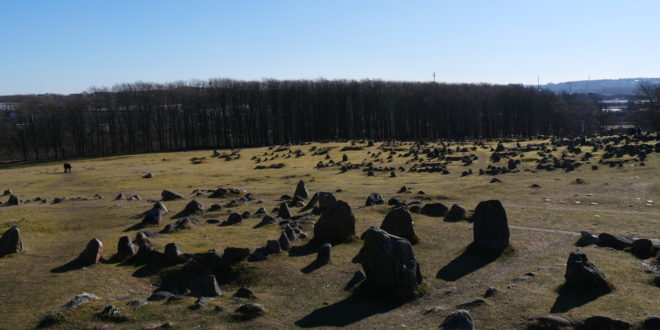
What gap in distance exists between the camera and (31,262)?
2053 centimetres

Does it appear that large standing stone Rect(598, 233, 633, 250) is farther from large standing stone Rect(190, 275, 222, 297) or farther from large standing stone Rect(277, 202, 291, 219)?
large standing stone Rect(277, 202, 291, 219)

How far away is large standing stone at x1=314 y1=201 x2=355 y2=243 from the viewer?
21812 mm

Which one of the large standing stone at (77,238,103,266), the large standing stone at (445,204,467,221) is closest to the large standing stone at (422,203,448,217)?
the large standing stone at (445,204,467,221)

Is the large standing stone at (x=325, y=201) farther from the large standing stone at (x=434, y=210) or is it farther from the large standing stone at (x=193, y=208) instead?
the large standing stone at (x=193, y=208)

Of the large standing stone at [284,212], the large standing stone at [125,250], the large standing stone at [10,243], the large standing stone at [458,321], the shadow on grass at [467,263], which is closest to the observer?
the large standing stone at [458,321]

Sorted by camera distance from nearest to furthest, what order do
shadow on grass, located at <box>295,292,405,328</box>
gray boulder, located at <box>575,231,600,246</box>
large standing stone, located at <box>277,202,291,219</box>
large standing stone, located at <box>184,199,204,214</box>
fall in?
shadow on grass, located at <box>295,292,405,328</box> < gray boulder, located at <box>575,231,600,246</box> < large standing stone, located at <box>277,202,291,219</box> < large standing stone, located at <box>184,199,204,214</box>

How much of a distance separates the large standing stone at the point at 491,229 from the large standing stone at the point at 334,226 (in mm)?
5035

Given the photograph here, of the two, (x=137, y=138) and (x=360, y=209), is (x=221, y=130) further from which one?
(x=360, y=209)

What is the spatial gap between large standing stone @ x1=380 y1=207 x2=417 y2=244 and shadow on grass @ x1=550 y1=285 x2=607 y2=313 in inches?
277

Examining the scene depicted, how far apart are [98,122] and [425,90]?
247 ft

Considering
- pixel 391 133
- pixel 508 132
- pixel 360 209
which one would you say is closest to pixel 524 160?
pixel 360 209

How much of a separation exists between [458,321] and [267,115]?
374 ft

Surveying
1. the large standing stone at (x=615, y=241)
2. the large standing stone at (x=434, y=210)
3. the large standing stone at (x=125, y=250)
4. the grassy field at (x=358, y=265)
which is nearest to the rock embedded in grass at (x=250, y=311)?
the grassy field at (x=358, y=265)

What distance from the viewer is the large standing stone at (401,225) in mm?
21422
